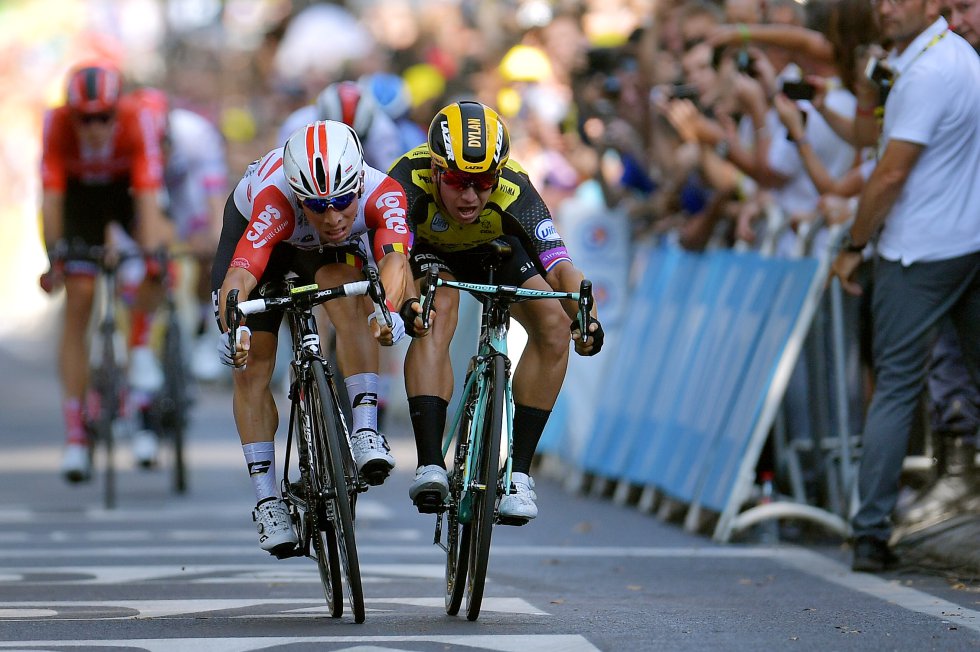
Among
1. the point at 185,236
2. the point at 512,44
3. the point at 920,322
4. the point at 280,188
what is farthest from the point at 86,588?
the point at 512,44

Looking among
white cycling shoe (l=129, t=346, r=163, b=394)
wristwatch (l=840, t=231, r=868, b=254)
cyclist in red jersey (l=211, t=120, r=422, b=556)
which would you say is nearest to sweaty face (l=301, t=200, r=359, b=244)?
cyclist in red jersey (l=211, t=120, r=422, b=556)

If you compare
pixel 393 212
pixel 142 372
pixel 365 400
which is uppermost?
pixel 393 212

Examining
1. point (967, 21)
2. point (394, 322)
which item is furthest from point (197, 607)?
point (967, 21)

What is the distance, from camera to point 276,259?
8547 mm

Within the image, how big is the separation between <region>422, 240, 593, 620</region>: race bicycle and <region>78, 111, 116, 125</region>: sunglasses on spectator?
5558 millimetres

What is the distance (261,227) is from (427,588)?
197 cm

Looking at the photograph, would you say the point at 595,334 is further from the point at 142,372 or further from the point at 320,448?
the point at 142,372

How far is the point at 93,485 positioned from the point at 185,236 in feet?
7.67

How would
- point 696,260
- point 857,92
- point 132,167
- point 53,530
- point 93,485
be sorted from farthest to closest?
point 93,485, point 132,167, point 696,260, point 53,530, point 857,92

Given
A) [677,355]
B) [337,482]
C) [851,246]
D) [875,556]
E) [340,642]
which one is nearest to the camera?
[340,642]

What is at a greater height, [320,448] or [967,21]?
[967,21]

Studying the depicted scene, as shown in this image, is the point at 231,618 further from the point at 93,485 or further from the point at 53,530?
the point at 93,485

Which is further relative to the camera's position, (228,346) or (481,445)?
(481,445)

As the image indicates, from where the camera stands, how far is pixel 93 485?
591 inches
